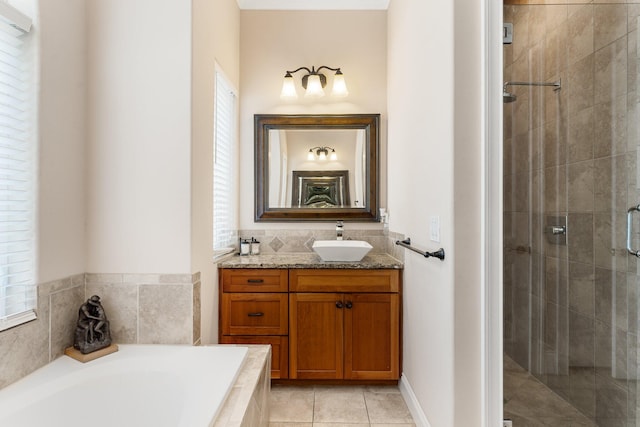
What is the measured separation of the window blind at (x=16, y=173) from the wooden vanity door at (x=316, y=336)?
144 centimetres

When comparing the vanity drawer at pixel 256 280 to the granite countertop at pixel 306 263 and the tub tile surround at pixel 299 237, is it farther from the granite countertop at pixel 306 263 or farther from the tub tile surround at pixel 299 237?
the tub tile surround at pixel 299 237

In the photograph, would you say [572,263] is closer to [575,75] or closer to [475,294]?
[475,294]

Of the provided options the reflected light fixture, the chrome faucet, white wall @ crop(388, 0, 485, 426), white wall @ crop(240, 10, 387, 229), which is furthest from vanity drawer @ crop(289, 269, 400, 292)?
the reflected light fixture

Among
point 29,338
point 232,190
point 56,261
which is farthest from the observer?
point 232,190

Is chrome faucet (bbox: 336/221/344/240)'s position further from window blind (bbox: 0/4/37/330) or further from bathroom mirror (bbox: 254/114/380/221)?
window blind (bbox: 0/4/37/330)

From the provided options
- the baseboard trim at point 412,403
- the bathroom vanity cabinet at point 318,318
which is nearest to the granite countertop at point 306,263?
the bathroom vanity cabinet at point 318,318

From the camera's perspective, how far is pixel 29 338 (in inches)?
57.9

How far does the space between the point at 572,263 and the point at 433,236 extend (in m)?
0.57

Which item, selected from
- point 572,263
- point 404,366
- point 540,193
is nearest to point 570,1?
point 540,193

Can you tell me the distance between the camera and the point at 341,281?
244 centimetres

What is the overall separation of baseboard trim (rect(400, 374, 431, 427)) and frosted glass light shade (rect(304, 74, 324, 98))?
224 centimetres

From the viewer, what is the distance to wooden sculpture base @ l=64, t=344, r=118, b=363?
162 cm

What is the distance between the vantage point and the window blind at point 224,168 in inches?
99.3

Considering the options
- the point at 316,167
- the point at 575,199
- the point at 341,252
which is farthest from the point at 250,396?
the point at 316,167
